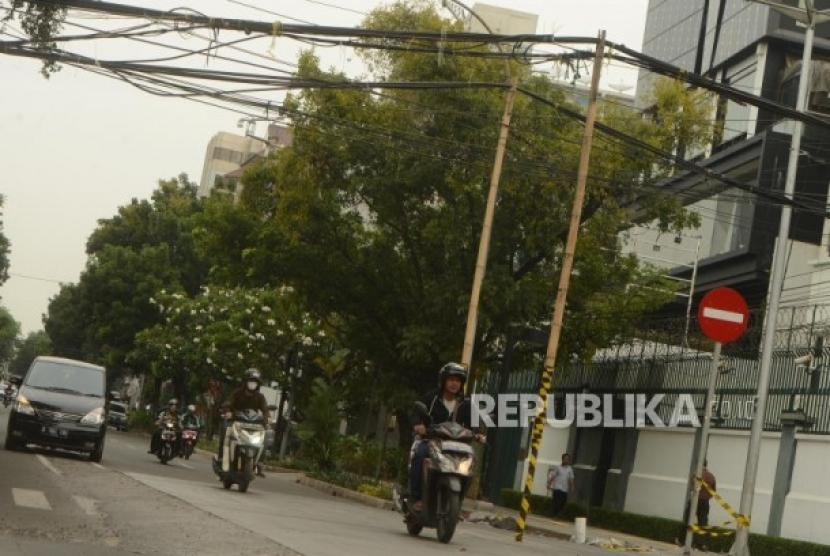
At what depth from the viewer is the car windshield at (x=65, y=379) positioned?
26.0 m

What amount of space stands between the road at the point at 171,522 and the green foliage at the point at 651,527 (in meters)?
5.12

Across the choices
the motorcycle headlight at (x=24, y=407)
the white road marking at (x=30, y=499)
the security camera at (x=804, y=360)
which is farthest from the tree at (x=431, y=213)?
the white road marking at (x=30, y=499)

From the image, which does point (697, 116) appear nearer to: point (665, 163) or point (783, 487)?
point (665, 163)

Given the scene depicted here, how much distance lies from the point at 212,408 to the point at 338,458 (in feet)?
77.9

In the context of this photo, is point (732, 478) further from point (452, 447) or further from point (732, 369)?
point (452, 447)

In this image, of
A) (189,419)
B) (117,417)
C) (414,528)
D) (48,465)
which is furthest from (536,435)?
(117,417)

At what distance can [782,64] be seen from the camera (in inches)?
1526

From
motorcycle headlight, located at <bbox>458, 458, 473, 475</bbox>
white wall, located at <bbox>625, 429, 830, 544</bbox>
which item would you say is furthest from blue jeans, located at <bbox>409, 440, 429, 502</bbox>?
white wall, located at <bbox>625, 429, 830, 544</bbox>

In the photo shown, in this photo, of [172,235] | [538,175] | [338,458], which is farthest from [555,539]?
[172,235]

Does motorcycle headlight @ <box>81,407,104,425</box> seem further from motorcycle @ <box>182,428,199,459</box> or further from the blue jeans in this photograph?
motorcycle @ <box>182,428,199,459</box>

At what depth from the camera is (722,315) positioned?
1928cm

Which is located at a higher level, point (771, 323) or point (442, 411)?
point (771, 323)

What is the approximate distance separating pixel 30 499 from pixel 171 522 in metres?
2.05

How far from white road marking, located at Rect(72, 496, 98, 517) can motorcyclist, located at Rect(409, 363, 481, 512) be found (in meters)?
3.53
